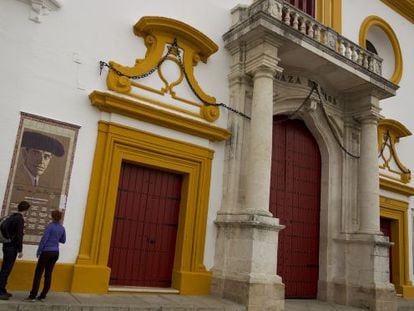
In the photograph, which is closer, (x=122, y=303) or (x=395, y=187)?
(x=122, y=303)

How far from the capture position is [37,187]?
677 centimetres

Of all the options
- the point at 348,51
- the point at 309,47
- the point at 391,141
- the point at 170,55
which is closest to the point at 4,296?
the point at 170,55

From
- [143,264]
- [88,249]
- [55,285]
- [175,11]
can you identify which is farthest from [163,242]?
[175,11]

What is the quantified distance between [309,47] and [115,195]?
16.2ft

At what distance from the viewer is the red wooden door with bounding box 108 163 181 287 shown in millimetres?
7695

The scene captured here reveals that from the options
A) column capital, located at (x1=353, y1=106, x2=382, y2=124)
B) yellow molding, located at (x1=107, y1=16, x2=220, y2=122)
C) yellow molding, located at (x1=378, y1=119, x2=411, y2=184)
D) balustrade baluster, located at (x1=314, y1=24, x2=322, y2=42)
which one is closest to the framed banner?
yellow molding, located at (x1=107, y1=16, x2=220, y2=122)

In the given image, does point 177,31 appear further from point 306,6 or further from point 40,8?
point 306,6

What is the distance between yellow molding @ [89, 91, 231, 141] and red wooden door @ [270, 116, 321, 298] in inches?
74.1

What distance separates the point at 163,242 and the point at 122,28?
4.03 meters

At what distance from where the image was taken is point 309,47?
9031mm

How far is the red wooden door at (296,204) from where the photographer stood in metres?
9.68

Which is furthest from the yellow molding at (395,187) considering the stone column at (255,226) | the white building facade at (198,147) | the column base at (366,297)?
the stone column at (255,226)

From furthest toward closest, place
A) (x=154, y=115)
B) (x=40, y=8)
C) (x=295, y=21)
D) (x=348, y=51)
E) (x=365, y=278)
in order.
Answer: (x=348, y=51)
(x=365, y=278)
(x=295, y=21)
(x=154, y=115)
(x=40, y=8)

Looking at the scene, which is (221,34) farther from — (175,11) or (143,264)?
(143,264)
